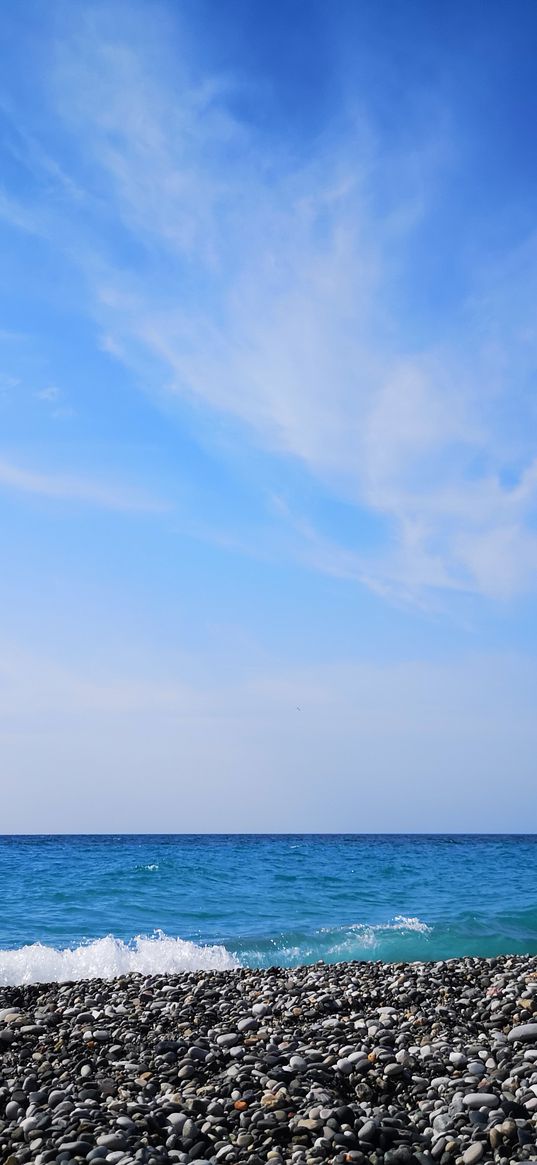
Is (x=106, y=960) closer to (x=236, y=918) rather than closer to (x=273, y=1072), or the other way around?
(x=236, y=918)

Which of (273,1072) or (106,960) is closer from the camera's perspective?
(273,1072)

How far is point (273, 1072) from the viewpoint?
569cm

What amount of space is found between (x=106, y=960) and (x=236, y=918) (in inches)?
190

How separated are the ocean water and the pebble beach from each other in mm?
4721

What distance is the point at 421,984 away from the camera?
8750 millimetres

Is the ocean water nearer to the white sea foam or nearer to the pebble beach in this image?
the white sea foam

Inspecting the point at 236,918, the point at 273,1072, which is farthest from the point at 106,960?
the point at 273,1072

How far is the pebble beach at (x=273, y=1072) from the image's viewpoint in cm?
465

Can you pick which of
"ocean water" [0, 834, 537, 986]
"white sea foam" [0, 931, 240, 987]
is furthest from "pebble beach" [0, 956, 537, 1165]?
"ocean water" [0, 834, 537, 986]

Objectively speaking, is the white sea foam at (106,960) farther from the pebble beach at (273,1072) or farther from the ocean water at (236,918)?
the pebble beach at (273,1072)

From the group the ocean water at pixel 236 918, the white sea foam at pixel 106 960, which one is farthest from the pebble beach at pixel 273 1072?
the ocean water at pixel 236 918

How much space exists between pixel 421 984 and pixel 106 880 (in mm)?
17069

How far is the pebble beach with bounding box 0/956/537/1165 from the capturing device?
4.65m

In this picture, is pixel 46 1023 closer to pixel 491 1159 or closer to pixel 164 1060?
pixel 164 1060
